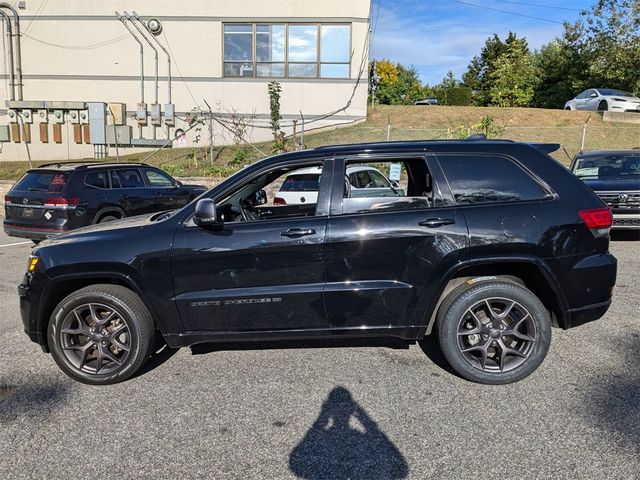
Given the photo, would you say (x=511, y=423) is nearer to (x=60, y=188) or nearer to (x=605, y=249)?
(x=605, y=249)

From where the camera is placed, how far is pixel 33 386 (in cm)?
385

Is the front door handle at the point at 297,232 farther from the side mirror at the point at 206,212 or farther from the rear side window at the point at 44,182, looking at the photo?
the rear side window at the point at 44,182

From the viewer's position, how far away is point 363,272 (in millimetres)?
3721

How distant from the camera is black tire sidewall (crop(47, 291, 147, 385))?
3.80 meters

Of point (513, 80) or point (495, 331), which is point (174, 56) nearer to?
point (495, 331)

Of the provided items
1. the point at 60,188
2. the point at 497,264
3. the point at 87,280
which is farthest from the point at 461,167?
the point at 60,188

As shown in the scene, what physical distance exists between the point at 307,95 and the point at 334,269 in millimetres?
19795

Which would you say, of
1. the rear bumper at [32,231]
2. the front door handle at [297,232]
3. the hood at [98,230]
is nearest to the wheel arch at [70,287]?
the hood at [98,230]

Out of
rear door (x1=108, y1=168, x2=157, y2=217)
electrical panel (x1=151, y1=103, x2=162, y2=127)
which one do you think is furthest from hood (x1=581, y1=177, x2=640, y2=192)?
electrical panel (x1=151, y1=103, x2=162, y2=127)

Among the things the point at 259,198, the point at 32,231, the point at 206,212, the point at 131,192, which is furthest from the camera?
the point at 131,192

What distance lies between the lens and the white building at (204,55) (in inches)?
867

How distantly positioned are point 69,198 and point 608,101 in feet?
82.2

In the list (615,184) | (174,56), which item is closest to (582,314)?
(615,184)

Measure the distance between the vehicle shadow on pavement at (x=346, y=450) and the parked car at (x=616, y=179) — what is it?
7.17 metres
